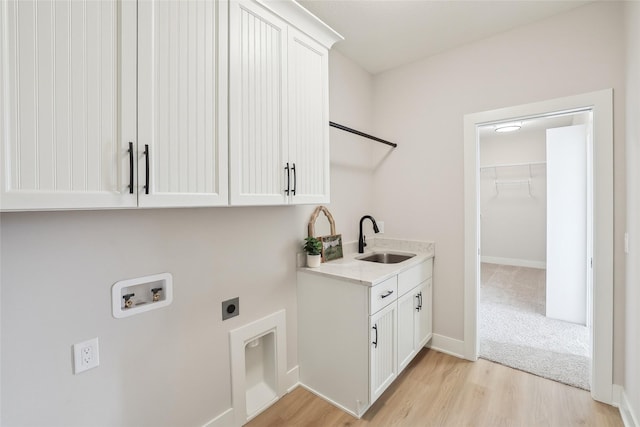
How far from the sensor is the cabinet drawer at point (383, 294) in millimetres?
1716

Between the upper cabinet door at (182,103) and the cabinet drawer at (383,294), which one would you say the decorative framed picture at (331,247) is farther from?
the upper cabinet door at (182,103)

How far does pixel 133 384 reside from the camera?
132 cm

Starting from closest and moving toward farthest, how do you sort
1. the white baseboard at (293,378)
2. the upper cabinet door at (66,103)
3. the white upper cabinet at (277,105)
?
the upper cabinet door at (66,103), the white upper cabinet at (277,105), the white baseboard at (293,378)

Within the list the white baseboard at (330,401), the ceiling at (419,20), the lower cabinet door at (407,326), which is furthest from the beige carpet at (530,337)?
the ceiling at (419,20)

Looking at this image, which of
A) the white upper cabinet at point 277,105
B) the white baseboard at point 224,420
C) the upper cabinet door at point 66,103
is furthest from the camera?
the white baseboard at point 224,420

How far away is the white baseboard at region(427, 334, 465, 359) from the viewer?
247 cm

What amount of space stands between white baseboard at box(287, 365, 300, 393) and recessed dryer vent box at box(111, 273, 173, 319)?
109 centimetres

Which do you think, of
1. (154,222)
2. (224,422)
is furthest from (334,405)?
(154,222)

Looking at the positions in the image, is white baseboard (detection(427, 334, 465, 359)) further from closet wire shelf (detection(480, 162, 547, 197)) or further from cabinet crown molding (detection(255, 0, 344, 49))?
closet wire shelf (detection(480, 162, 547, 197))

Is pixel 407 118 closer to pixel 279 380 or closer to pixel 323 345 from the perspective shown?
pixel 323 345

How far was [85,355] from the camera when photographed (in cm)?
117

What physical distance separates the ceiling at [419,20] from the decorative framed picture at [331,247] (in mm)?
1652

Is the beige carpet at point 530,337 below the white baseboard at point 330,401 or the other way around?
the other way around

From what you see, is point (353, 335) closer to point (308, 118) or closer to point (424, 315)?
point (424, 315)
